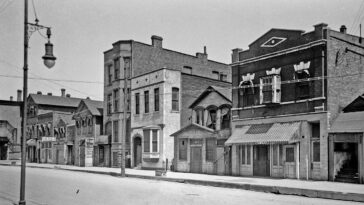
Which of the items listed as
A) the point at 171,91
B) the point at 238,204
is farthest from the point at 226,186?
the point at 171,91

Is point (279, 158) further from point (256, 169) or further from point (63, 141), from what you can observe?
point (63, 141)

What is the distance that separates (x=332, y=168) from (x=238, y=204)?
40.0ft

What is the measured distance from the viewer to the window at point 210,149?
109 feet

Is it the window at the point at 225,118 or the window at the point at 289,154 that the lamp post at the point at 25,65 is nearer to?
the window at the point at 289,154

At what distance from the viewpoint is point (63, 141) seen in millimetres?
59125

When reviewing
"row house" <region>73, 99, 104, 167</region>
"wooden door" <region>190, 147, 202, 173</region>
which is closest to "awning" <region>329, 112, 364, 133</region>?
"wooden door" <region>190, 147, 202, 173</region>

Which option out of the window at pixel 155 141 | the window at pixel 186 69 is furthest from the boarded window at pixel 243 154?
the window at pixel 186 69

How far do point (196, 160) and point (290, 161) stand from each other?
9.84 m

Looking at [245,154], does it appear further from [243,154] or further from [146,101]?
[146,101]

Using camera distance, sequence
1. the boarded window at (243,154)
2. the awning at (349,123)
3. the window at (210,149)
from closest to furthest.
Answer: the awning at (349,123) < the boarded window at (243,154) < the window at (210,149)

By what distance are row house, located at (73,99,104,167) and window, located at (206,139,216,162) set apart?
17.4 metres

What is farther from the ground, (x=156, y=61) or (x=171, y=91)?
(x=156, y=61)

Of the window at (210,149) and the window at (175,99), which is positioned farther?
the window at (175,99)

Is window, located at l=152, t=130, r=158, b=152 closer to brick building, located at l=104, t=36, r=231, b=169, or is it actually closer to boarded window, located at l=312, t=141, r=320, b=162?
brick building, located at l=104, t=36, r=231, b=169
